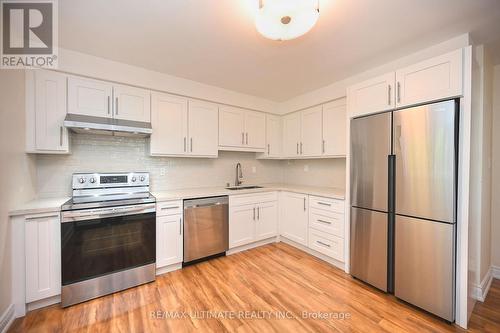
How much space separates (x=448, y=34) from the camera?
186 cm

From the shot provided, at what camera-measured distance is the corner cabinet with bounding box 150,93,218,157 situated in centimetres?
266

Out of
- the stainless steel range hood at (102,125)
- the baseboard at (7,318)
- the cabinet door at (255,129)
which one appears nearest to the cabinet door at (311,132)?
the cabinet door at (255,129)

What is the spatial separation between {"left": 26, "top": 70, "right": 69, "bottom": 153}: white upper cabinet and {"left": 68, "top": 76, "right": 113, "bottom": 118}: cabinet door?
7cm

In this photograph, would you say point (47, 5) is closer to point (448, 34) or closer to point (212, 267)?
point (212, 267)

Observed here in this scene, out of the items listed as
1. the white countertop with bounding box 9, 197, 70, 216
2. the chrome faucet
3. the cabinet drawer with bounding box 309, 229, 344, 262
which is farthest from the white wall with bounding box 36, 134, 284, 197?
the cabinet drawer with bounding box 309, 229, 344, 262

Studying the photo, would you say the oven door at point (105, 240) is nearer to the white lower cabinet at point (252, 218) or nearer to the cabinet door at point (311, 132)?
the white lower cabinet at point (252, 218)

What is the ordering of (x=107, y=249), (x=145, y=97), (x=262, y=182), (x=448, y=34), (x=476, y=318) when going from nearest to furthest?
(x=476, y=318) → (x=448, y=34) → (x=107, y=249) → (x=145, y=97) → (x=262, y=182)

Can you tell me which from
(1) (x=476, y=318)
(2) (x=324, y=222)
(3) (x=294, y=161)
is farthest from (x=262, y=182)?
(1) (x=476, y=318)

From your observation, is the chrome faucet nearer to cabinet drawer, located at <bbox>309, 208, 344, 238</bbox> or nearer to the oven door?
cabinet drawer, located at <bbox>309, 208, 344, 238</bbox>

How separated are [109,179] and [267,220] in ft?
7.46

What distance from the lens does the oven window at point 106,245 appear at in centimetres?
186

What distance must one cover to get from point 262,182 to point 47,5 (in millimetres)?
3494

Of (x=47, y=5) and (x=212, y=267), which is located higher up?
(x=47, y=5)

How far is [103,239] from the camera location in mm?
2002
